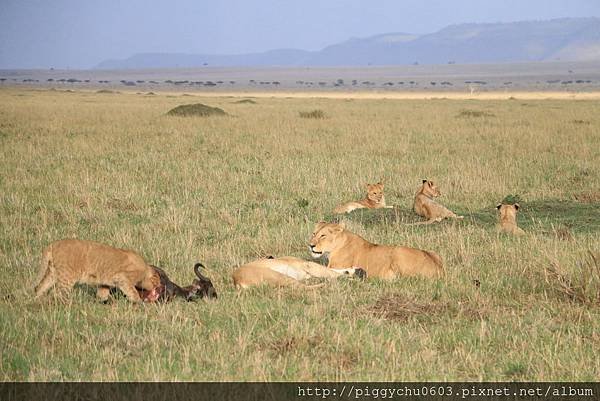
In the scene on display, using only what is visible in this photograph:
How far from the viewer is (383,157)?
1991cm

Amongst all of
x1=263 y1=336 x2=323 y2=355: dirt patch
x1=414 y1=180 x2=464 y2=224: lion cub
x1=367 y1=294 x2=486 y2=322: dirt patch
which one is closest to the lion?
x1=367 y1=294 x2=486 y2=322: dirt patch

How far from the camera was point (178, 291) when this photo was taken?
7605 mm

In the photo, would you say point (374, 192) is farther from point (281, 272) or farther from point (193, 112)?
point (193, 112)

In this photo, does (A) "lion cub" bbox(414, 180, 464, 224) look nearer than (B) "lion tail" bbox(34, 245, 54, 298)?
No

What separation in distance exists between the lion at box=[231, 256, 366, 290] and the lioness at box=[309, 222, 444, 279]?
191 millimetres

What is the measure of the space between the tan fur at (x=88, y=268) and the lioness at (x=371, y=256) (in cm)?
219

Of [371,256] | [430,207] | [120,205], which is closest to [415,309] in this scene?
[371,256]

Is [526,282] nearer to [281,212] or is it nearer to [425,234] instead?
[425,234]

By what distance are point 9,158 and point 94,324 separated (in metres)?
12.8

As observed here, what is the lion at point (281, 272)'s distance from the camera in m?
7.99

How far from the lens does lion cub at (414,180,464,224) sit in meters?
11.9

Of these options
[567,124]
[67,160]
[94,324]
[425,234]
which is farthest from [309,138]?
[94,324]

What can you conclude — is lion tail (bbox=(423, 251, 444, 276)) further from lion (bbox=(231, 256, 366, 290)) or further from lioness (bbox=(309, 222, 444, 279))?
lion (bbox=(231, 256, 366, 290))

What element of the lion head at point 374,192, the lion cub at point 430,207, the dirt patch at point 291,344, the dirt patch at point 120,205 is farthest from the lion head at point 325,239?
the dirt patch at point 120,205
